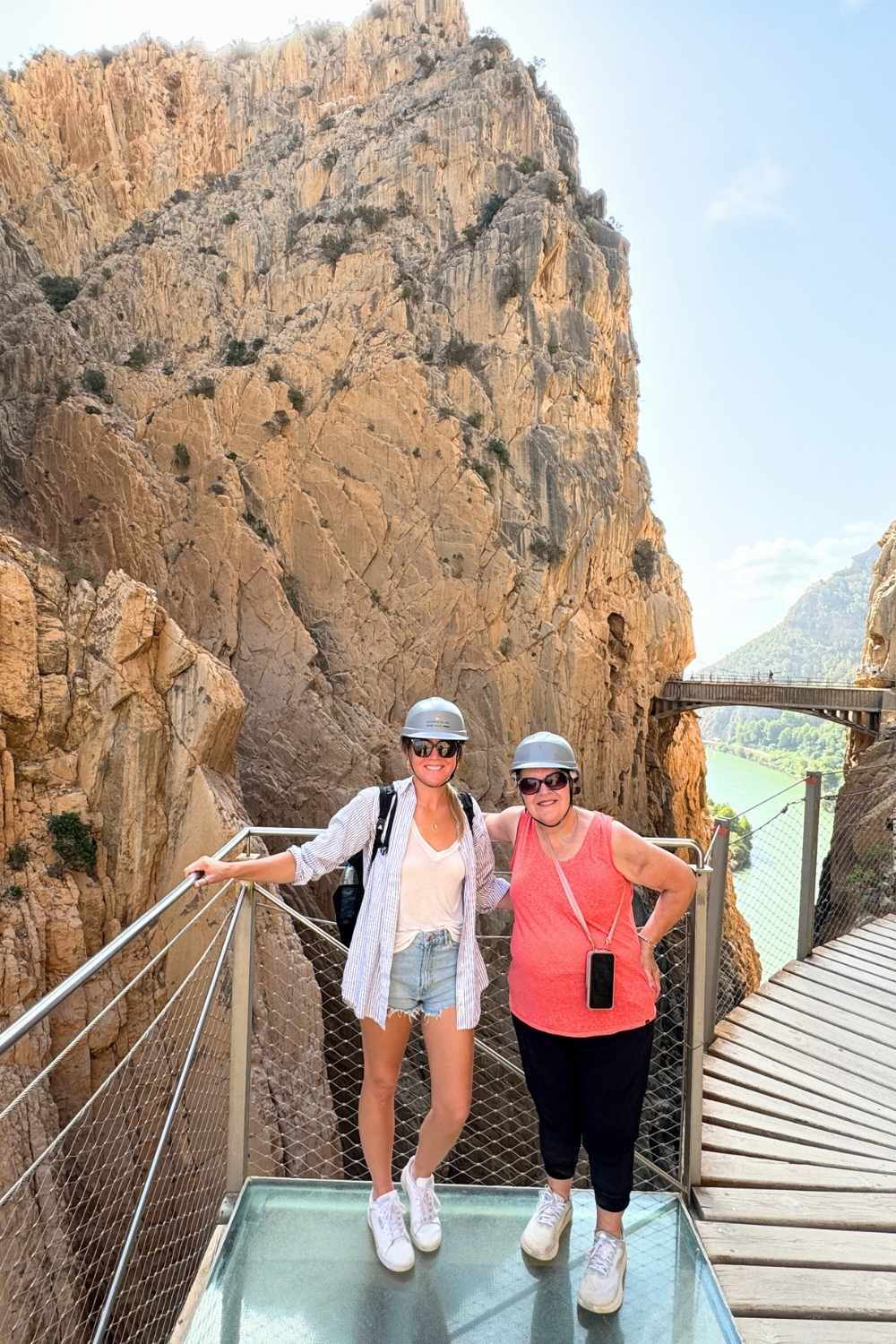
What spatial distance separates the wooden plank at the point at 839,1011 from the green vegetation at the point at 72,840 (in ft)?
28.1

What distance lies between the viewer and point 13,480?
18688 mm

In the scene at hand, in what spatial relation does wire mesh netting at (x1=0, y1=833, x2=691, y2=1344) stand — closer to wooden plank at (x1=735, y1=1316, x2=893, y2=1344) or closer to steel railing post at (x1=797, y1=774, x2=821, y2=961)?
steel railing post at (x1=797, y1=774, x2=821, y2=961)

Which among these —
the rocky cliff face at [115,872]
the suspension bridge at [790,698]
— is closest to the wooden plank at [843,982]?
the rocky cliff face at [115,872]

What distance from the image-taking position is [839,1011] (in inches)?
192

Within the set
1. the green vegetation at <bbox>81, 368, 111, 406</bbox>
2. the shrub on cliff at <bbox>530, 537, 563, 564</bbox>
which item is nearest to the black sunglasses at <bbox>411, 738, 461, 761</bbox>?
the shrub on cliff at <bbox>530, 537, 563, 564</bbox>

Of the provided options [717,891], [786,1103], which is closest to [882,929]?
[786,1103]

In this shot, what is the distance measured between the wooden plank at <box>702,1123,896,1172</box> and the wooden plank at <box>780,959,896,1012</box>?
165cm

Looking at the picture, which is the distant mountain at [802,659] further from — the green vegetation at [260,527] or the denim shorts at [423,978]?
the denim shorts at [423,978]

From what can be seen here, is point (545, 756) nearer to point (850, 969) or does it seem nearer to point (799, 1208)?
point (799, 1208)

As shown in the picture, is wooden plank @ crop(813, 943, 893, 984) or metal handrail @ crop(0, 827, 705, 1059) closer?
metal handrail @ crop(0, 827, 705, 1059)

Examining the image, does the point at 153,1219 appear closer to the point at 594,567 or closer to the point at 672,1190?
the point at 672,1190

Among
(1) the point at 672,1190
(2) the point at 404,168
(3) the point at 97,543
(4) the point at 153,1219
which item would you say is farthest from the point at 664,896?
(2) the point at 404,168

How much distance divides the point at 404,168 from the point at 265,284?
18.8 feet

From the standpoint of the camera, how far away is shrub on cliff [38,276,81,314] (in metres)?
22.6
